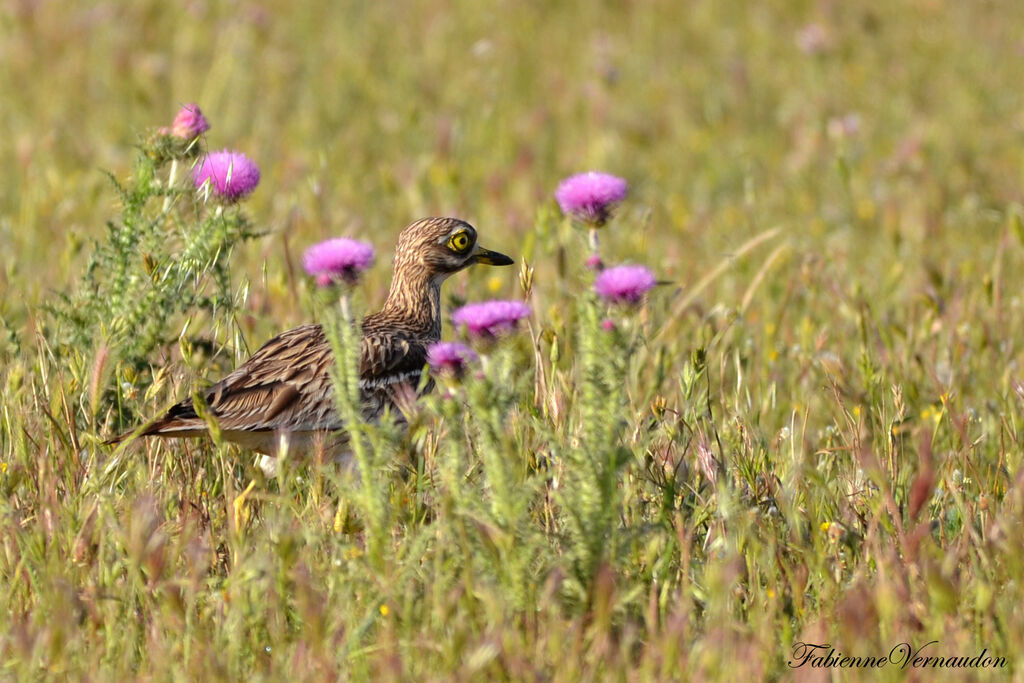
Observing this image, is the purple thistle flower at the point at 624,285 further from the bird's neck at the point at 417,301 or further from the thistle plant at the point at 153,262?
the bird's neck at the point at 417,301

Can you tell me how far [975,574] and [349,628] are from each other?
1510 millimetres

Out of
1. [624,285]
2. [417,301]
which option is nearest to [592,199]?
[624,285]

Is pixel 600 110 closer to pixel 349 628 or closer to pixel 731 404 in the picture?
pixel 731 404

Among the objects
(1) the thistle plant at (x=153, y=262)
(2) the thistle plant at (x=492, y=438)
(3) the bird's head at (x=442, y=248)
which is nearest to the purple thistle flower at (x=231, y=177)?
(1) the thistle plant at (x=153, y=262)

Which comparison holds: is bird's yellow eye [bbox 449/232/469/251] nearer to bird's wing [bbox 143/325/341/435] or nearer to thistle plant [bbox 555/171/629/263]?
bird's wing [bbox 143/325/341/435]

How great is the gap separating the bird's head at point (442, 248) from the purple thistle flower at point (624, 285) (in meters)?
1.93

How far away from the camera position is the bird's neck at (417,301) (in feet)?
17.1

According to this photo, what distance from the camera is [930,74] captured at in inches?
402

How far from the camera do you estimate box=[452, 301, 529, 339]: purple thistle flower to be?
3281mm

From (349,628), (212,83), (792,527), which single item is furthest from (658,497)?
(212,83)

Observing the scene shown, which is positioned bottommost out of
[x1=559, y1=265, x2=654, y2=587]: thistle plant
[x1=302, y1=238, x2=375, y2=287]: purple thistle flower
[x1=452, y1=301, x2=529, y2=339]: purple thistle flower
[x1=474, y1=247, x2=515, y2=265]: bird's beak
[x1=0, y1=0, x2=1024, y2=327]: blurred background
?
[x1=559, y1=265, x2=654, y2=587]: thistle plant
